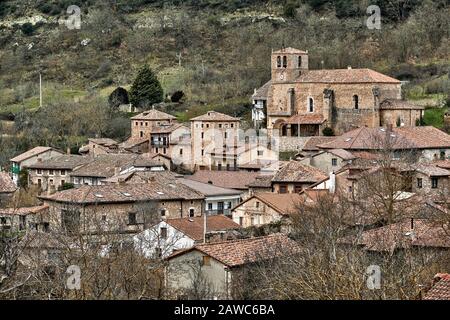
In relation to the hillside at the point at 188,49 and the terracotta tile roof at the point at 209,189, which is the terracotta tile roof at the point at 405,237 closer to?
the terracotta tile roof at the point at 209,189

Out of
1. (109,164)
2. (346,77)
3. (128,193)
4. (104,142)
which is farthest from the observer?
(104,142)

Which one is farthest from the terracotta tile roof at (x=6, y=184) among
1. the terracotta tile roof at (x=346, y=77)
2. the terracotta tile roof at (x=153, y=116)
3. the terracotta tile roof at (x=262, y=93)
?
the terracotta tile roof at (x=346, y=77)

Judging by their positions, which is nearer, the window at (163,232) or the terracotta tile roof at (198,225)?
the window at (163,232)

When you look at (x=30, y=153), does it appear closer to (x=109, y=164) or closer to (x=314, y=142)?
(x=109, y=164)

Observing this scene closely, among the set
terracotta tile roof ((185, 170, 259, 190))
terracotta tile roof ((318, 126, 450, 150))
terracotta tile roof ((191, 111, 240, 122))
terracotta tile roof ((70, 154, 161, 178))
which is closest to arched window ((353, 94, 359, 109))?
terracotta tile roof ((318, 126, 450, 150))

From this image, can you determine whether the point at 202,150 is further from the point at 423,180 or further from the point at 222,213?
the point at 423,180

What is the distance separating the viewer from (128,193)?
1556 inches

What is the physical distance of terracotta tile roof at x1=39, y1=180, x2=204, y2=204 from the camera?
3872cm

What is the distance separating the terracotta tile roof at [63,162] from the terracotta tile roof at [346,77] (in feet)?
35.4

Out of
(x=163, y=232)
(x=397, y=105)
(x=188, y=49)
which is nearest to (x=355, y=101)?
(x=397, y=105)

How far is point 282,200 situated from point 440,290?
22436 millimetres

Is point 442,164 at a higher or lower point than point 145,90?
lower

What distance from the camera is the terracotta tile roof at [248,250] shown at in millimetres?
24406

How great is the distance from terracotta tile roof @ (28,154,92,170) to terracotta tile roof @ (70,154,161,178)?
3.08 ft
